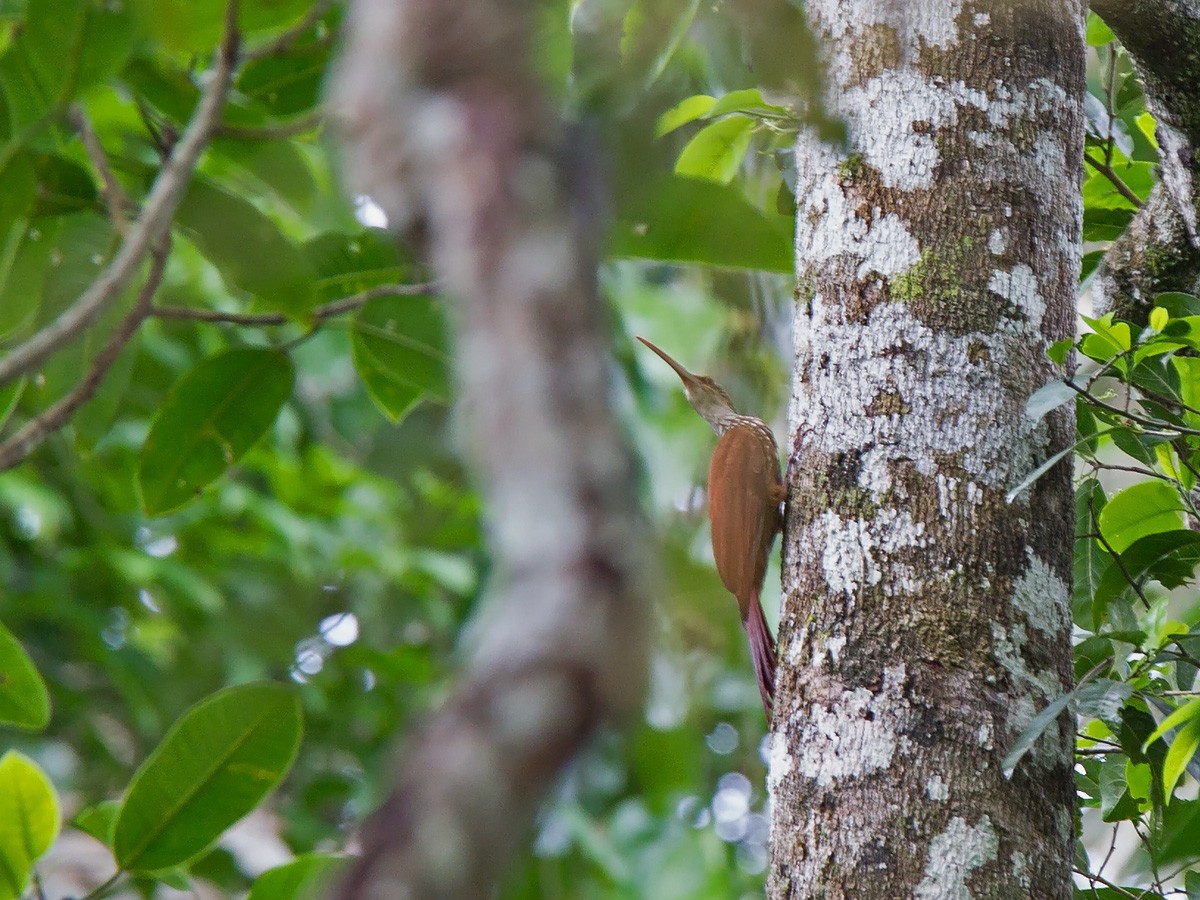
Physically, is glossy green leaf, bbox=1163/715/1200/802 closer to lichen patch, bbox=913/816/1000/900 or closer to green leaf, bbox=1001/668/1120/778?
green leaf, bbox=1001/668/1120/778

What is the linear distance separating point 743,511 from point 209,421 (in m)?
0.93

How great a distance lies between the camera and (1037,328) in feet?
5.44

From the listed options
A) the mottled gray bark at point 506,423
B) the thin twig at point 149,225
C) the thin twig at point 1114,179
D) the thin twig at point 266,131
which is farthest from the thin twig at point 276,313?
the thin twig at point 1114,179

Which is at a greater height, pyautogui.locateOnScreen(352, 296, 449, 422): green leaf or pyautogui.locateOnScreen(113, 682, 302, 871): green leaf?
pyautogui.locateOnScreen(352, 296, 449, 422): green leaf

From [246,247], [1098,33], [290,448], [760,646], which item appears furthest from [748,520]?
[290,448]

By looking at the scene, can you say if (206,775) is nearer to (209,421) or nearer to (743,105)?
(209,421)

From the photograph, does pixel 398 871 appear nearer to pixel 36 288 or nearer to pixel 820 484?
pixel 820 484

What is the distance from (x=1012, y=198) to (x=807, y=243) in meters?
0.31

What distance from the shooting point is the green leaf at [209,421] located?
6.14 ft

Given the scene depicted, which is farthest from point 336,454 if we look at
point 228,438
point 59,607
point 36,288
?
point 36,288

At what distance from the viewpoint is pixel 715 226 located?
1.06 m

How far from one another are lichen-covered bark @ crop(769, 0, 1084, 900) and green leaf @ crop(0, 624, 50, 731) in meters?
1.02

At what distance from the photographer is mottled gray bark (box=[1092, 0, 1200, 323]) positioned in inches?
72.2

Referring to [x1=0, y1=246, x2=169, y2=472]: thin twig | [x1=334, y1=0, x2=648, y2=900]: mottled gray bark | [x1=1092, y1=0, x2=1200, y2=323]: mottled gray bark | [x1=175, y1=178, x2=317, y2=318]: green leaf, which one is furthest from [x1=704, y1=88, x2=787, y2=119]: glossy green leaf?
[x1=334, y1=0, x2=648, y2=900]: mottled gray bark
